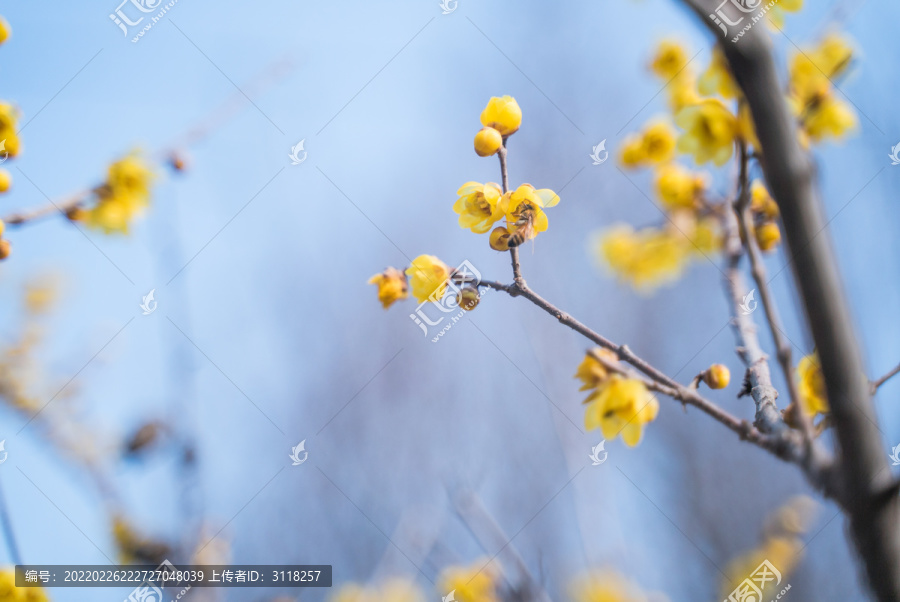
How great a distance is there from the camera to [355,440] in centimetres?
588

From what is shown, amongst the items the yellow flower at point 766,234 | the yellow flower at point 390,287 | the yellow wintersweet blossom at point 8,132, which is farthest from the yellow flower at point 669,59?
the yellow wintersweet blossom at point 8,132

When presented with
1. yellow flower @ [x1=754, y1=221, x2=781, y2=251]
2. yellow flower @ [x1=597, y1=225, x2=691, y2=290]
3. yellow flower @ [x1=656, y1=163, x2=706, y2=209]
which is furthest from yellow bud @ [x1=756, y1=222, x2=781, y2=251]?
yellow flower @ [x1=597, y1=225, x2=691, y2=290]

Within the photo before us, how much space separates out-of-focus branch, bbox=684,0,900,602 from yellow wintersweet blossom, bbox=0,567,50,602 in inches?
94.4

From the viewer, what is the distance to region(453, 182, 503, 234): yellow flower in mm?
1523

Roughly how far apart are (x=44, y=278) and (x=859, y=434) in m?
5.37

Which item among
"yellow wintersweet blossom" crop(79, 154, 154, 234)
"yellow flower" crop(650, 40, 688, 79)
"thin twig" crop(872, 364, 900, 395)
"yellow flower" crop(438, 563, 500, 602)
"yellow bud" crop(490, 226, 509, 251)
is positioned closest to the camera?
"thin twig" crop(872, 364, 900, 395)

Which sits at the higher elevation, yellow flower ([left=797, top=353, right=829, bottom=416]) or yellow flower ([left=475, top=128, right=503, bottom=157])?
yellow flower ([left=475, top=128, right=503, bottom=157])

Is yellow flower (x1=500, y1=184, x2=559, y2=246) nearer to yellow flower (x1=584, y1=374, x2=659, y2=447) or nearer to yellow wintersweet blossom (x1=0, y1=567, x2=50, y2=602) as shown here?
yellow flower (x1=584, y1=374, x2=659, y2=447)

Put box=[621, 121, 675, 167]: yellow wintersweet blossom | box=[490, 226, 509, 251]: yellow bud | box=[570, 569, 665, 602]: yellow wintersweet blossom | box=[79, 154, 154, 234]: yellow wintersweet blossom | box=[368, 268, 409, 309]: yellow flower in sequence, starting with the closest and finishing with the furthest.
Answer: box=[490, 226, 509, 251]: yellow bud < box=[368, 268, 409, 309]: yellow flower < box=[621, 121, 675, 167]: yellow wintersweet blossom < box=[79, 154, 154, 234]: yellow wintersweet blossom < box=[570, 569, 665, 602]: yellow wintersweet blossom

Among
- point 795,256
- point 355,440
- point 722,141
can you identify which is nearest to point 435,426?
point 355,440

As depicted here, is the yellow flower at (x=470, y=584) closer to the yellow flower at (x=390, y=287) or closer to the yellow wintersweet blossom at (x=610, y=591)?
the yellow wintersweet blossom at (x=610, y=591)

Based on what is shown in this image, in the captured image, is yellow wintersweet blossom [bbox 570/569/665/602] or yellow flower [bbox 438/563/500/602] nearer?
yellow flower [bbox 438/563/500/602]

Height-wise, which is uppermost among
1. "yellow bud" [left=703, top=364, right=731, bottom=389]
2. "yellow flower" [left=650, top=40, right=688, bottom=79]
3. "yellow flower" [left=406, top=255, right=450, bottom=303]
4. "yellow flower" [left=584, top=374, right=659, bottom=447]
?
"yellow flower" [left=650, top=40, right=688, bottom=79]

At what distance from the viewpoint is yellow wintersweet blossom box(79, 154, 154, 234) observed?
6.89 ft
